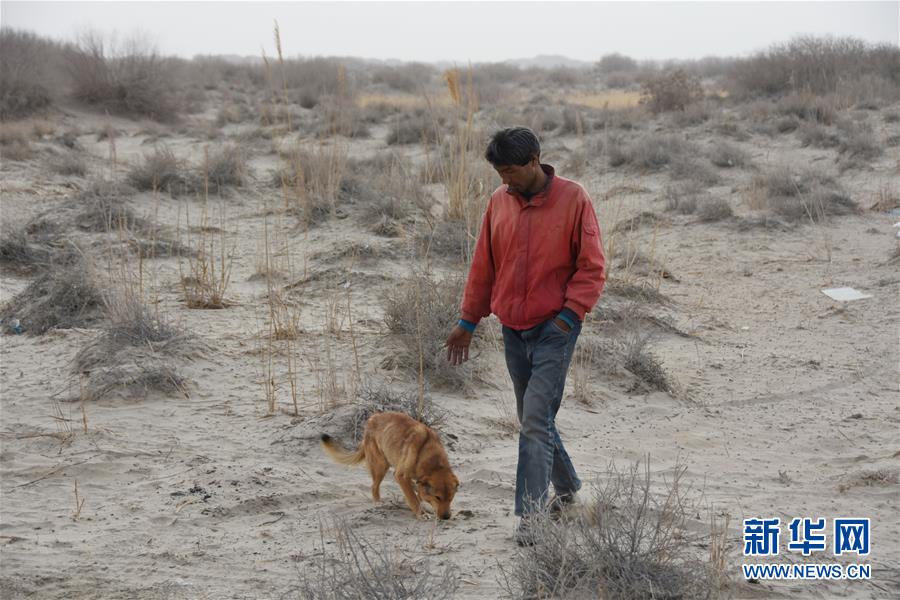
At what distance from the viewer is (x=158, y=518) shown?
371 centimetres

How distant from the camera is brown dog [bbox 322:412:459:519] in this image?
351 centimetres

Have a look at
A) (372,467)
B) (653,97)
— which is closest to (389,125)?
(653,97)

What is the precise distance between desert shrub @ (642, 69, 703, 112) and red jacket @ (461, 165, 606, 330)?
17125mm

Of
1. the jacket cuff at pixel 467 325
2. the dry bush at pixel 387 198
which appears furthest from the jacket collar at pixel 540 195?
the dry bush at pixel 387 198

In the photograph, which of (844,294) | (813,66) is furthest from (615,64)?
(844,294)

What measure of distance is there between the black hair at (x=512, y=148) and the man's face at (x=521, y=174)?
0.05 ft

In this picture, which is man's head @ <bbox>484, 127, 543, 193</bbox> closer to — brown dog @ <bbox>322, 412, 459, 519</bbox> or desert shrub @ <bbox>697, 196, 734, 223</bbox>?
brown dog @ <bbox>322, 412, 459, 519</bbox>

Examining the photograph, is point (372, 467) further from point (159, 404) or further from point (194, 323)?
point (194, 323)

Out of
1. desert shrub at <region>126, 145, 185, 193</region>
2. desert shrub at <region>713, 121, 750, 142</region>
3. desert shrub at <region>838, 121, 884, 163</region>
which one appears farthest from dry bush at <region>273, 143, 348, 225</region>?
desert shrub at <region>713, 121, 750, 142</region>

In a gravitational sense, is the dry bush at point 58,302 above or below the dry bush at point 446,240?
below

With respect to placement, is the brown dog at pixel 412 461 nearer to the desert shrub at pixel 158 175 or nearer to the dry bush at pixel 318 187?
the dry bush at pixel 318 187

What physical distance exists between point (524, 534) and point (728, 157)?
11.7 m

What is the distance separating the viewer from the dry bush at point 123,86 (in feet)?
69.3

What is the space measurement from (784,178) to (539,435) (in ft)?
30.9
